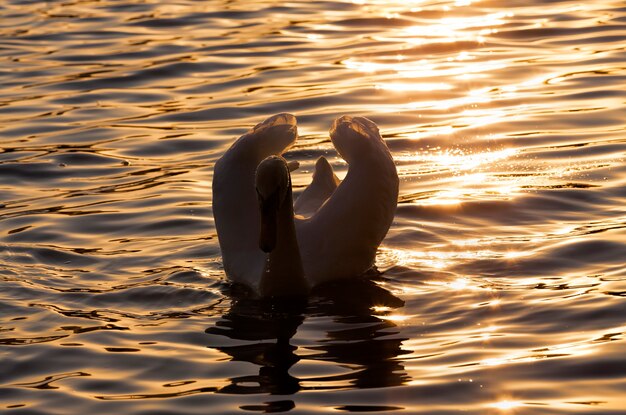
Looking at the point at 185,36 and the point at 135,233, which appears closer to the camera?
the point at 135,233

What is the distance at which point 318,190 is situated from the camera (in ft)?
36.6

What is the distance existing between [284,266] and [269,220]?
1.64 ft

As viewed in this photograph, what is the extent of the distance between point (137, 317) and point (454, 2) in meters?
12.7

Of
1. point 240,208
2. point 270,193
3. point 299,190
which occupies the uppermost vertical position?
point 270,193

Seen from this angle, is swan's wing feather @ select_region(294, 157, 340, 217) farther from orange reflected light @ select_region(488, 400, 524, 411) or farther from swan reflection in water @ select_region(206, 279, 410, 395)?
orange reflected light @ select_region(488, 400, 524, 411)

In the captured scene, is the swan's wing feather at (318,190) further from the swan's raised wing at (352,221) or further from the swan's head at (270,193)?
the swan's head at (270,193)

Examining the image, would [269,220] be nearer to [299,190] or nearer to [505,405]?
[505,405]

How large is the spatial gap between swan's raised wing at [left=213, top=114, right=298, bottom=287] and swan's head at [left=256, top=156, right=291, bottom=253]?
0.68 m

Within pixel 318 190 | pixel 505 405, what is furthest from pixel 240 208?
pixel 505 405

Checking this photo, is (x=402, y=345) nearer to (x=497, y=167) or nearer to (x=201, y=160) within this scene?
(x=497, y=167)

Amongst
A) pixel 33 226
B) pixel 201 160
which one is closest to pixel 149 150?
pixel 201 160

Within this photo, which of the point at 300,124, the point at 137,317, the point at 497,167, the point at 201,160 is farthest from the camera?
the point at 300,124

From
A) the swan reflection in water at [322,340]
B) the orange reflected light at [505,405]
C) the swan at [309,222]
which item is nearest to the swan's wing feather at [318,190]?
→ the swan at [309,222]

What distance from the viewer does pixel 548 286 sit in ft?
31.1
